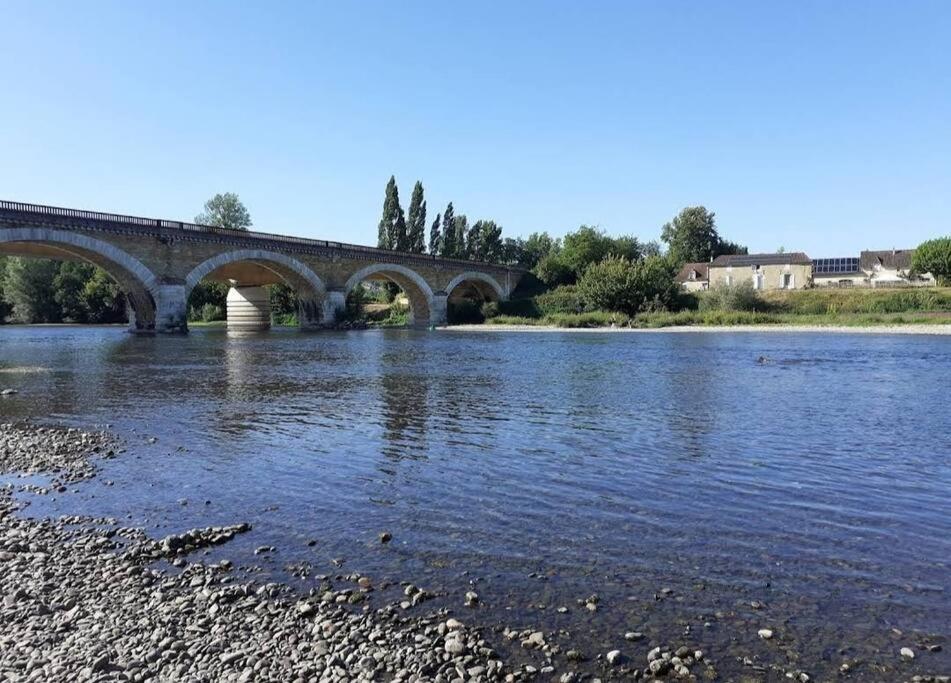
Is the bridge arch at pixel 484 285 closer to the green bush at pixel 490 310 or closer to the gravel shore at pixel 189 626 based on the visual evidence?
the green bush at pixel 490 310

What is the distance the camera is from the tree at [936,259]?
76.1 m

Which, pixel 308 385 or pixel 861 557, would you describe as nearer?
pixel 861 557

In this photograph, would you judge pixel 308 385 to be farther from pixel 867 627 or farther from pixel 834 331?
pixel 834 331

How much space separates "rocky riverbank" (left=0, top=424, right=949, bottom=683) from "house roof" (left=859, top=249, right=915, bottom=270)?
97.7 m

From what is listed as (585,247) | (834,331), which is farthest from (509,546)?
(585,247)

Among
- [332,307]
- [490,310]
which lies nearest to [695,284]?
[490,310]

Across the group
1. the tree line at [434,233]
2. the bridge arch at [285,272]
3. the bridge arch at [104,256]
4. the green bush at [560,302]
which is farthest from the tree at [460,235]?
the bridge arch at [104,256]

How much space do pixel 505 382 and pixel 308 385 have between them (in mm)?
5832

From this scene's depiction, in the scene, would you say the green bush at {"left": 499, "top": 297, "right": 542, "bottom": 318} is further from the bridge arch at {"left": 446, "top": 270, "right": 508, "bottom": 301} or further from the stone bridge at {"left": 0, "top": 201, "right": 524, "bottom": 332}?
the stone bridge at {"left": 0, "top": 201, "right": 524, "bottom": 332}

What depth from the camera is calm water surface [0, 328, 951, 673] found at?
5156 millimetres

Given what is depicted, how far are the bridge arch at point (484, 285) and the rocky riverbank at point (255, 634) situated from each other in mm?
73382

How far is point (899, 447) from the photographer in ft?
35.0

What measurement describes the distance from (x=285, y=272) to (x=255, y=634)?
185ft

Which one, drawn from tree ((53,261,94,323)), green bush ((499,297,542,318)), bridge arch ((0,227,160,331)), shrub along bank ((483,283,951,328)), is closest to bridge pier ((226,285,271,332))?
bridge arch ((0,227,160,331))
